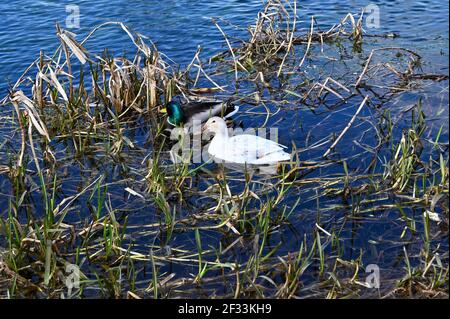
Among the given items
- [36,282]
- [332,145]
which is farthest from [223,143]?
[36,282]

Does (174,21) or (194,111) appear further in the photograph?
(174,21)

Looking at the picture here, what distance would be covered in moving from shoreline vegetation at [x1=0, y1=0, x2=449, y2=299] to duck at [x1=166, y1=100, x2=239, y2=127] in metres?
0.28

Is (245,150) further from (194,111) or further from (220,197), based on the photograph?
(220,197)

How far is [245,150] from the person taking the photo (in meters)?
8.91

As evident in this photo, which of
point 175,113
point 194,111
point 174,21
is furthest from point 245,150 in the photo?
point 174,21

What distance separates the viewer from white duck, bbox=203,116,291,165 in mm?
8664

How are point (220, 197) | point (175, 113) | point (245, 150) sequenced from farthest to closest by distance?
point (175, 113) < point (245, 150) < point (220, 197)

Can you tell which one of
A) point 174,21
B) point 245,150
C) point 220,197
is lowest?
point 245,150

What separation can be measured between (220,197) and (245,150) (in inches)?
65.9

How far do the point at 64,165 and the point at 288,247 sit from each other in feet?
11.9

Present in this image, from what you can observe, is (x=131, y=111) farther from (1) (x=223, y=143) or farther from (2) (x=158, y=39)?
(2) (x=158, y=39)

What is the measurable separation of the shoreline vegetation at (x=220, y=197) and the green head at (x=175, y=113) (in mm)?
233

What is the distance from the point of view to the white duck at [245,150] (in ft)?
28.4

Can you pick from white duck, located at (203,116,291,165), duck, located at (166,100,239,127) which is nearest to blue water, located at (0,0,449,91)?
duck, located at (166,100,239,127)
